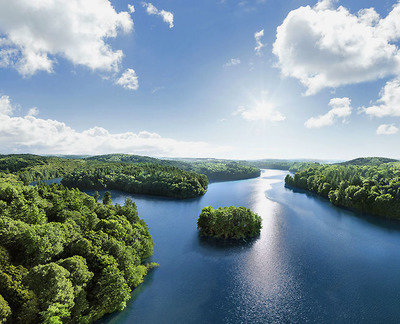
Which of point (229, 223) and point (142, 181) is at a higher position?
point (142, 181)

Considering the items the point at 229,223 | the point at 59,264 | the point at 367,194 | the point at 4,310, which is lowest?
the point at 229,223

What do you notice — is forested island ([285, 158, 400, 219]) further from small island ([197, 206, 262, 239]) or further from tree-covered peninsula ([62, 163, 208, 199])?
tree-covered peninsula ([62, 163, 208, 199])

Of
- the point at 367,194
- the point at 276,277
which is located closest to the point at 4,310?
the point at 276,277

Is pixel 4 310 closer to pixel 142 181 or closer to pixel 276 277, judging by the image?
pixel 276 277

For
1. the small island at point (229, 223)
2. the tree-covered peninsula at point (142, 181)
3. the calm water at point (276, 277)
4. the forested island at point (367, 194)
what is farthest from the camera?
the tree-covered peninsula at point (142, 181)

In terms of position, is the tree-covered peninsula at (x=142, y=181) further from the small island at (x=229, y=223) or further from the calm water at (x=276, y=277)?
the small island at (x=229, y=223)

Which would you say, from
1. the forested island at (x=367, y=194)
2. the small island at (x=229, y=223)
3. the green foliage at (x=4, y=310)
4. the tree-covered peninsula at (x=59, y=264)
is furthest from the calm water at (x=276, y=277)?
the green foliage at (x=4, y=310)
